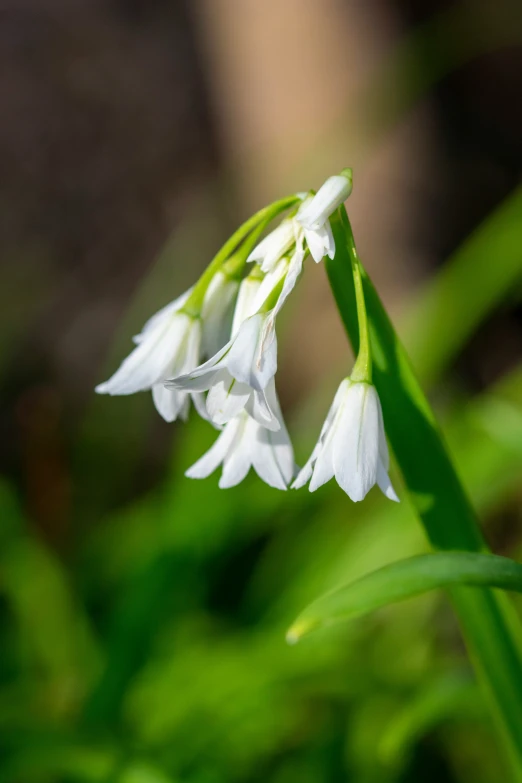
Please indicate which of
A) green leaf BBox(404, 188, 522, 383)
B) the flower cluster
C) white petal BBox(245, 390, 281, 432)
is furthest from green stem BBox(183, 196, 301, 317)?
green leaf BBox(404, 188, 522, 383)

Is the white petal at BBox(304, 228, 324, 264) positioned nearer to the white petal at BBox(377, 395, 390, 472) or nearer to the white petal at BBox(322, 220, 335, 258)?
the white petal at BBox(322, 220, 335, 258)

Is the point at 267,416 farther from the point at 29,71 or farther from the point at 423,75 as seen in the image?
the point at 29,71

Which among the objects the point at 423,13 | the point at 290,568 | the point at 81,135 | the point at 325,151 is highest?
the point at 81,135

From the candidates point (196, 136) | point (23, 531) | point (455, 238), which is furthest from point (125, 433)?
point (196, 136)

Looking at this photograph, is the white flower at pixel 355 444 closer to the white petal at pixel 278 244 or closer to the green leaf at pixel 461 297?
the white petal at pixel 278 244

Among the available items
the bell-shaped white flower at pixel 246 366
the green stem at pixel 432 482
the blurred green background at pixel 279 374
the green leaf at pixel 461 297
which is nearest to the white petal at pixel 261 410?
the bell-shaped white flower at pixel 246 366

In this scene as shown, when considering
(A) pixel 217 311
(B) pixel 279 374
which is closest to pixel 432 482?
(A) pixel 217 311
